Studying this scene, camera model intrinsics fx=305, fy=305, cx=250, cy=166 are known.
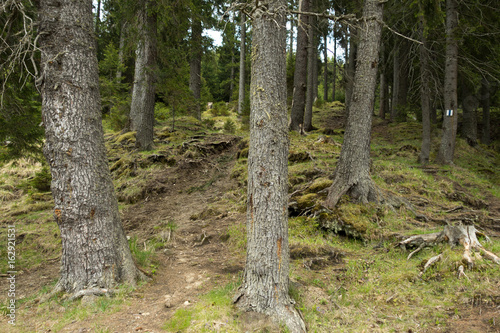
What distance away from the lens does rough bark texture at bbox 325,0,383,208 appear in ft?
21.8

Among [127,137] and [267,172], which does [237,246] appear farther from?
[127,137]

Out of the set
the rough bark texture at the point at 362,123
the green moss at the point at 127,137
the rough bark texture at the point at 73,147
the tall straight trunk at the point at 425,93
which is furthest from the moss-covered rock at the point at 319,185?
the green moss at the point at 127,137

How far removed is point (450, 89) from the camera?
445 inches

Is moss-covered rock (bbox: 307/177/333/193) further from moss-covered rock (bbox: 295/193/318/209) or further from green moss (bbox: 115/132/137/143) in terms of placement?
green moss (bbox: 115/132/137/143)

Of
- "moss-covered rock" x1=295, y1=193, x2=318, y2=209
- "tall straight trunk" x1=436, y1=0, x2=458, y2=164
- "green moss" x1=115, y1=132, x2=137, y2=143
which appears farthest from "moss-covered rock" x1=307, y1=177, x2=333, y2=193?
"green moss" x1=115, y1=132, x2=137, y2=143

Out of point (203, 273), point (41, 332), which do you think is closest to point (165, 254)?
point (203, 273)

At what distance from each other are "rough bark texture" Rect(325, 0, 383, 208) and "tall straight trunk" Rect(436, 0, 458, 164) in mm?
6293

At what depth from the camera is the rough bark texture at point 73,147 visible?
3.99 metres

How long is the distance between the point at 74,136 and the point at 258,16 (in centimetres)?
280

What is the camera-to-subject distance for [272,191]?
356cm

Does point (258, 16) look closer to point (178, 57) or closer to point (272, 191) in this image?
point (272, 191)

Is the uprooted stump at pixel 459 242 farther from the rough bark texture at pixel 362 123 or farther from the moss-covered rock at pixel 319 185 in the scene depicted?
the moss-covered rock at pixel 319 185

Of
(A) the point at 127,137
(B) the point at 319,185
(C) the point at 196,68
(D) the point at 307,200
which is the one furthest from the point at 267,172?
(C) the point at 196,68

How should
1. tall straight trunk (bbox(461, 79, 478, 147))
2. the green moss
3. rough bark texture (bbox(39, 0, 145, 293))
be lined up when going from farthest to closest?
1. tall straight trunk (bbox(461, 79, 478, 147))
2. the green moss
3. rough bark texture (bbox(39, 0, 145, 293))
